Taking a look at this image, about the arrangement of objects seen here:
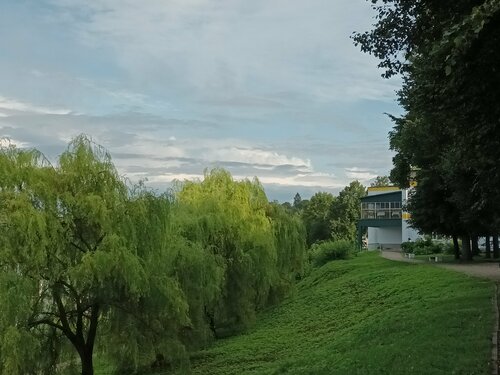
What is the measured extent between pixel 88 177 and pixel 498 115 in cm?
980

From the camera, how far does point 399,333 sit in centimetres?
1290

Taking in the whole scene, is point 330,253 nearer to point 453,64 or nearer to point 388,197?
point 388,197

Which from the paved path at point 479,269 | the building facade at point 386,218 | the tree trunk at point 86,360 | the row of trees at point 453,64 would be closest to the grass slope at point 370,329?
the paved path at point 479,269

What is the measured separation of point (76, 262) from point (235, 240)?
1239 cm

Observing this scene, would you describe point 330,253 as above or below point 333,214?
below

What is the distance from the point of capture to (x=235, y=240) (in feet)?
84.8

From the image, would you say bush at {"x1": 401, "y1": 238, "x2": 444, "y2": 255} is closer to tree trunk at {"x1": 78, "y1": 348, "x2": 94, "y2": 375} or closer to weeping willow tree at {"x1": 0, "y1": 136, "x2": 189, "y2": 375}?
weeping willow tree at {"x1": 0, "y1": 136, "x2": 189, "y2": 375}

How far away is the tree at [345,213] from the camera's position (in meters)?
97.2

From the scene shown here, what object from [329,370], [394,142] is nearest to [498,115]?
[329,370]

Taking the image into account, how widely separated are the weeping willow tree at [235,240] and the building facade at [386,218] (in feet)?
163

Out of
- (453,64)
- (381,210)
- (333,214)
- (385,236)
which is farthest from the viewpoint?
(333,214)

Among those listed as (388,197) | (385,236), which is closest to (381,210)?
(388,197)

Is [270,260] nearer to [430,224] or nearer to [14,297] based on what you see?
[430,224]

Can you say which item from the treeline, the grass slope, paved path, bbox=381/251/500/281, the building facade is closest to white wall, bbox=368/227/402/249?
the building facade
